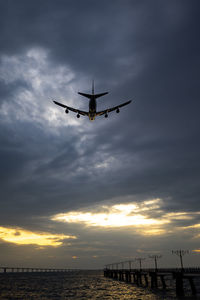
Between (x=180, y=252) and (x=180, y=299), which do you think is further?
(x=180, y=252)

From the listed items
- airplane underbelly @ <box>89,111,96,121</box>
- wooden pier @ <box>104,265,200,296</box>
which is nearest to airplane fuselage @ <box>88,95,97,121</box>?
airplane underbelly @ <box>89,111,96,121</box>

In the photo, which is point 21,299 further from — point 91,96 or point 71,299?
point 91,96

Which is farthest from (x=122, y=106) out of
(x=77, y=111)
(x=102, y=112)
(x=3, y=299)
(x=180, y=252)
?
(x=180, y=252)

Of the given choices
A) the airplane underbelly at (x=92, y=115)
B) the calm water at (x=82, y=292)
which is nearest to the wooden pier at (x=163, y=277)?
the calm water at (x=82, y=292)

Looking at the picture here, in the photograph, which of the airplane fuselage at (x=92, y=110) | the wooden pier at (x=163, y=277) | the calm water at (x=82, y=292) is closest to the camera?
the wooden pier at (x=163, y=277)

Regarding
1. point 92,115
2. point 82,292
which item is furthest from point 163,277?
point 92,115

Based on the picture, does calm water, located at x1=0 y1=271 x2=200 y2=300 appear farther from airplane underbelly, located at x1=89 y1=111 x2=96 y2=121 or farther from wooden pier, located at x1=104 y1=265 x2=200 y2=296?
airplane underbelly, located at x1=89 y1=111 x2=96 y2=121

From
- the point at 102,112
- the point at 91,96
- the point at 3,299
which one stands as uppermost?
the point at 91,96

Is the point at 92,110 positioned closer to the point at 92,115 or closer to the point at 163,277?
the point at 92,115

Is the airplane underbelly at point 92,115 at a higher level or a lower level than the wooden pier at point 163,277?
A: higher

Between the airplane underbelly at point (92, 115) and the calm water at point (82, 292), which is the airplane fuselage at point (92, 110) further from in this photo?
the calm water at point (82, 292)

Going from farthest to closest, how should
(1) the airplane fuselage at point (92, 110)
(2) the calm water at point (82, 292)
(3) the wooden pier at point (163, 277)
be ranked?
(1) the airplane fuselage at point (92, 110)
(2) the calm water at point (82, 292)
(3) the wooden pier at point (163, 277)

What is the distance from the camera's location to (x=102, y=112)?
60.7m

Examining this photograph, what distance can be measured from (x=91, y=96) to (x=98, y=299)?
41.3 metres
